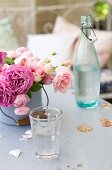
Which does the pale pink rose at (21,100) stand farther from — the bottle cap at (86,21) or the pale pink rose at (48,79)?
the bottle cap at (86,21)

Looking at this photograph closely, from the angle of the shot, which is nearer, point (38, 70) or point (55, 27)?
point (38, 70)

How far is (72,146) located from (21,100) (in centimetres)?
20

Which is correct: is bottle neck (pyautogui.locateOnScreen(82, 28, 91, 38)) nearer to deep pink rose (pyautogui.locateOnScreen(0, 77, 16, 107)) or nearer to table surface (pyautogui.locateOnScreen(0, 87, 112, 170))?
table surface (pyautogui.locateOnScreen(0, 87, 112, 170))

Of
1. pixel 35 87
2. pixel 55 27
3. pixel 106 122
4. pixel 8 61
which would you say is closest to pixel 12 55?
pixel 8 61

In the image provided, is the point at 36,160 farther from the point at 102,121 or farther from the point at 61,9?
the point at 61,9

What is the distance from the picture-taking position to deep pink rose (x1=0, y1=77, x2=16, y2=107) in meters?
0.95

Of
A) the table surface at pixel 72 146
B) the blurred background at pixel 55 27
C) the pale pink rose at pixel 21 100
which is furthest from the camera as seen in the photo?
the blurred background at pixel 55 27

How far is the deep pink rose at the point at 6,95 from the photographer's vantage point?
0.95 meters

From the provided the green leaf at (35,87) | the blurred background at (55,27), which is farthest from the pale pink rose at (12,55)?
the blurred background at (55,27)

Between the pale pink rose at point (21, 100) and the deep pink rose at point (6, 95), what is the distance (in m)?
0.01

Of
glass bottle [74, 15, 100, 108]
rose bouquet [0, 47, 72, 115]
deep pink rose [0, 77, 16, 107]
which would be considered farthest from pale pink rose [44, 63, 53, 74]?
glass bottle [74, 15, 100, 108]

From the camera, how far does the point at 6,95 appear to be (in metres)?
0.96

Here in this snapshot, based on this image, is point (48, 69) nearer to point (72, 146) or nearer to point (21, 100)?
point (21, 100)

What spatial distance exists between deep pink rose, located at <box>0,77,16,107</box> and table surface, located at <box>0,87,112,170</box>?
116 mm
